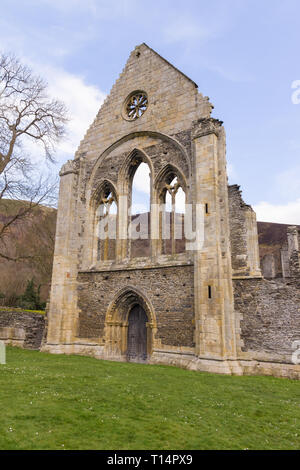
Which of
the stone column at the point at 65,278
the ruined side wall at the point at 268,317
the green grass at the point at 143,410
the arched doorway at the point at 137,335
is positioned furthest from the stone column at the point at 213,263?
the stone column at the point at 65,278

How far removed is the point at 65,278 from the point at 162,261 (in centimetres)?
425

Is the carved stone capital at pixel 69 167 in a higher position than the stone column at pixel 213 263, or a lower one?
higher

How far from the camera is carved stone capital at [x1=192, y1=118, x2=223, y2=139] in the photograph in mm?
11344

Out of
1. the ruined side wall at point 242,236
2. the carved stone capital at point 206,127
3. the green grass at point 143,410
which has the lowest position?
the green grass at point 143,410

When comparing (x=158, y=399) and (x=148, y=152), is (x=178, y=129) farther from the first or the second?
(x=158, y=399)

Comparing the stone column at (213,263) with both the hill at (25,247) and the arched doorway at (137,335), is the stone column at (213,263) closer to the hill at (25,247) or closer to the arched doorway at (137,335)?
the arched doorway at (137,335)

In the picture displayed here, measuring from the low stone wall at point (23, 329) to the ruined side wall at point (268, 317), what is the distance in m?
9.02

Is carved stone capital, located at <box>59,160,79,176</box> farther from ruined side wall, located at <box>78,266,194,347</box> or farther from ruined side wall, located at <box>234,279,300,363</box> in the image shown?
ruined side wall, located at <box>234,279,300,363</box>

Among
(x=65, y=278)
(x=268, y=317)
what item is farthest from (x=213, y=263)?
(x=65, y=278)

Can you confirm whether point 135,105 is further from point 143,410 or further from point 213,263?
point 143,410

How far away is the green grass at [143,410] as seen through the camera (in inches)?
165

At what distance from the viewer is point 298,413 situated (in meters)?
5.75

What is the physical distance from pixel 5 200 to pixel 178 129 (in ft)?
33.5
